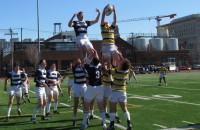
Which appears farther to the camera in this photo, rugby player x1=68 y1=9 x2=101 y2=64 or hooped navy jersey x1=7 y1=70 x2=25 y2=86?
hooped navy jersey x1=7 y1=70 x2=25 y2=86

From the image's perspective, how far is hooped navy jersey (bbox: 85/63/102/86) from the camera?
10.5 metres

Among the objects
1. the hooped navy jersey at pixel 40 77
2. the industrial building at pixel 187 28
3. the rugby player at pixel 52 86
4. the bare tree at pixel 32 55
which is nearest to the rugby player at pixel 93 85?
the hooped navy jersey at pixel 40 77

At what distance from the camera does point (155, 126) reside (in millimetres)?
11422

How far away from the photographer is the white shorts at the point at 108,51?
12344 mm

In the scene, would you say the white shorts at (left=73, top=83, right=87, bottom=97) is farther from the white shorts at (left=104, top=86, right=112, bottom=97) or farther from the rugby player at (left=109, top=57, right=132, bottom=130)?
the rugby player at (left=109, top=57, right=132, bottom=130)

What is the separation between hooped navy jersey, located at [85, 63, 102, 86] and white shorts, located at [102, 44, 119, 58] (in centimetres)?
177

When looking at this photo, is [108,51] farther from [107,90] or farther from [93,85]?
[93,85]

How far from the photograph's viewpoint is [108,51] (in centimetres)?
1248

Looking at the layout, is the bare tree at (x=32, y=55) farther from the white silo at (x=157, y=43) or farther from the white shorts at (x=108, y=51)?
the white shorts at (x=108, y=51)

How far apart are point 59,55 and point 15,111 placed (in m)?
69.7

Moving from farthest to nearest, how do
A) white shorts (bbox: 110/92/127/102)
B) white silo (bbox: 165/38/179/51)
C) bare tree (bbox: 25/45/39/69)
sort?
white silo (bbox: 165/38/179/51) → bare tree (bbox: 25/45/39/69) → white shorts (bbox: 110/92/127/102)

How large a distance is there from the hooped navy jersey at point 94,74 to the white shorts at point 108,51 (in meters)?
1.77

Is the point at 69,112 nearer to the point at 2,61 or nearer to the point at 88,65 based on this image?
the point at 88,65

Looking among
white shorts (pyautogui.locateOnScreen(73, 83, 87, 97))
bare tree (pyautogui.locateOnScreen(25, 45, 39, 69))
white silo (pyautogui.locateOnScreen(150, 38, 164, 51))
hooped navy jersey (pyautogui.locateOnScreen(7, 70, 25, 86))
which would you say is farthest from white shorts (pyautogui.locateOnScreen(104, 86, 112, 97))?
white silo (pyautogui.locateOnScreen(150, 38, 164, 51))
